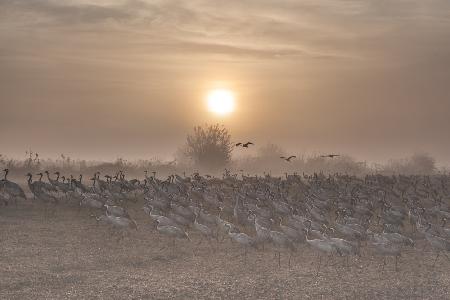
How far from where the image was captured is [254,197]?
91.2 feet

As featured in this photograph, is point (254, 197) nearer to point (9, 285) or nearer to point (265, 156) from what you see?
point (9, 285)

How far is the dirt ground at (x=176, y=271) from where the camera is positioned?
1500 centimetres

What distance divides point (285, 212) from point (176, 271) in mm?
8941

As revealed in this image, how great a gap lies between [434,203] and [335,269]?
13.6 meters

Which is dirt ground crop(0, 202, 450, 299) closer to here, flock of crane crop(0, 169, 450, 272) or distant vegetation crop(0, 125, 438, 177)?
flock of crane crop(0, 169, 450, 272)

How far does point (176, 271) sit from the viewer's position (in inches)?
662

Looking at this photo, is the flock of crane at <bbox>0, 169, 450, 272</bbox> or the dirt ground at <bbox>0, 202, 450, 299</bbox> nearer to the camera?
the dirt ground at <bbox>0, 202, 450, 299</bbox>

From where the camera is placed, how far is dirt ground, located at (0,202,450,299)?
15.0 m

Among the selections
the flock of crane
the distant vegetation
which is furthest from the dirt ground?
the distant vegetation

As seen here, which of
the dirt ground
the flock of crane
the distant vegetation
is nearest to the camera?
the dirt ground

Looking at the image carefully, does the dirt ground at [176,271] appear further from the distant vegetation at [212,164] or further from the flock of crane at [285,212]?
the distant vegetation at [212,164]

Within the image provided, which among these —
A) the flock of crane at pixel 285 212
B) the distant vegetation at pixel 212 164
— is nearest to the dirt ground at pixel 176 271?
the flock of crane at pixel 285 212

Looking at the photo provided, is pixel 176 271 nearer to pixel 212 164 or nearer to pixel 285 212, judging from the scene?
pixel 285 212

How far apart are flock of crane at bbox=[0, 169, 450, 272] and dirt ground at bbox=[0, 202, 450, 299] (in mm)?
509
